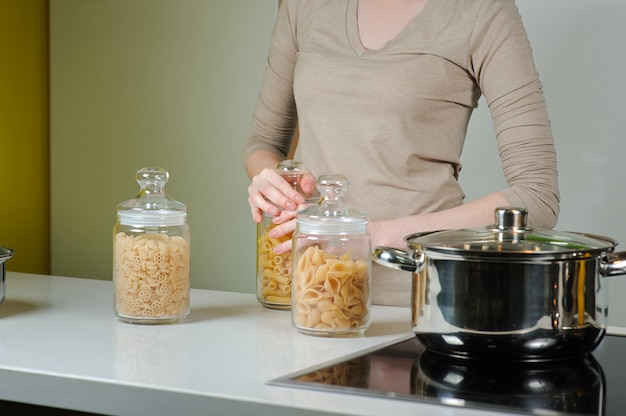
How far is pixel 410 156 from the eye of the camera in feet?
5.41

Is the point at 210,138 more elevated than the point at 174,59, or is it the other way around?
the point at 174,59

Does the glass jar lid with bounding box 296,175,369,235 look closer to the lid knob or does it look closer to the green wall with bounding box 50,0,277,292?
the lid knob

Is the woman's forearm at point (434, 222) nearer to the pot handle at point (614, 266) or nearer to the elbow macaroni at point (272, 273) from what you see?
the elbow macaroni at point (272, 273)

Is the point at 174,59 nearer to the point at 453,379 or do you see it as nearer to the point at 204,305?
the point at 204,305

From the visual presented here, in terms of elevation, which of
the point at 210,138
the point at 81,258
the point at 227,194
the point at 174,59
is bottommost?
the point at 81,258

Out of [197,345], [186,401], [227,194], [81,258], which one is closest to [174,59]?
[227,194]

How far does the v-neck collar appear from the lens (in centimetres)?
165

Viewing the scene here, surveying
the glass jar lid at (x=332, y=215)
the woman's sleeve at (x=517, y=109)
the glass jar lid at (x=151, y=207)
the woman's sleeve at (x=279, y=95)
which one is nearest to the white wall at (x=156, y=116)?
the woman's sleeve at (x=279, y=95)

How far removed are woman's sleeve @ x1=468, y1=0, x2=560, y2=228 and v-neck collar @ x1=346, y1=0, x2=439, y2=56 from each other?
11 cm

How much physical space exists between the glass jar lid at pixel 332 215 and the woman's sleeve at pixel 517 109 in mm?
427

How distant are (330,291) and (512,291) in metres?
0.27

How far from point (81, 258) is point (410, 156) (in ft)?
4.68

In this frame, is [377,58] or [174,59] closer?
[377,58]

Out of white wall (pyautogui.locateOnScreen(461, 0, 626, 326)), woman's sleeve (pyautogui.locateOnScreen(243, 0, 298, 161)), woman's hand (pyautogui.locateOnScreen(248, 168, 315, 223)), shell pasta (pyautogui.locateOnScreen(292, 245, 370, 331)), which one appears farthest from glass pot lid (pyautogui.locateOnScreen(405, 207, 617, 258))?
white wall (pyautogui.locateOnScreen(461, 0, 626, 326))
